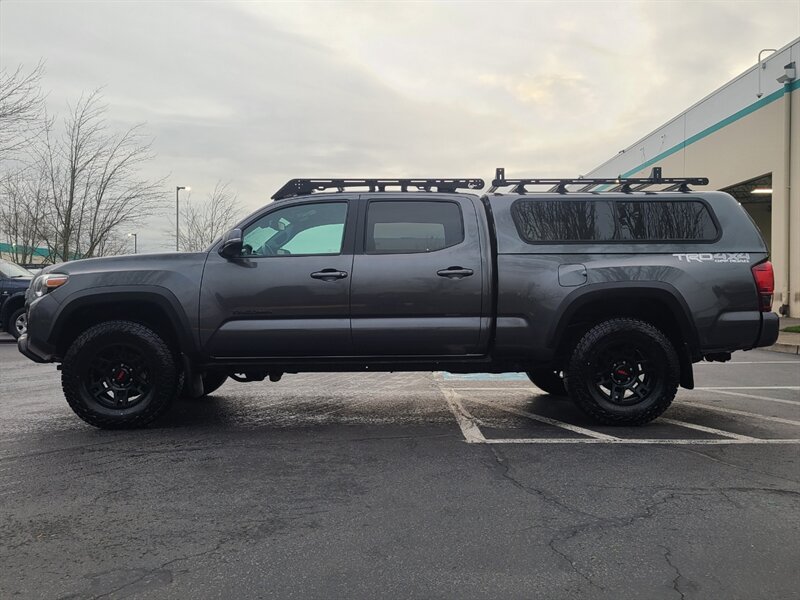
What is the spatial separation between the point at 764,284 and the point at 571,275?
5.29ft

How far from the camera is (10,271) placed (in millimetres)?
14352

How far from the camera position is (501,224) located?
5.41 m

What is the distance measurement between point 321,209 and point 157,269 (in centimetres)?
149

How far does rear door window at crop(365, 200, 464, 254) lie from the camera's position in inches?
211

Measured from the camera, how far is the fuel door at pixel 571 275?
205 inches

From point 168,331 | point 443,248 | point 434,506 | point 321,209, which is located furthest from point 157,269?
point 434,506

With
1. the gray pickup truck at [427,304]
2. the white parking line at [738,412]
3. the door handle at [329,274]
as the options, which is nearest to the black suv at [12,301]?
the gray pickup truck at [427,304]

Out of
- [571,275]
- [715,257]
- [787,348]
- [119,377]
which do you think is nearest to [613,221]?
[571,275]

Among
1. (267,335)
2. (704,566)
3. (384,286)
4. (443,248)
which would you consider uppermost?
(443,248)

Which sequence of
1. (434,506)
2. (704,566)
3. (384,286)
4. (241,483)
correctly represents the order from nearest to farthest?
1. (704,566)
2. (434,506)
3. (241,483)
4. (384,286)

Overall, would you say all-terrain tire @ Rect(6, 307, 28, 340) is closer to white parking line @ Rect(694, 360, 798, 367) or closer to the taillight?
white parking line @ Rect(694, 360, 798, 367)

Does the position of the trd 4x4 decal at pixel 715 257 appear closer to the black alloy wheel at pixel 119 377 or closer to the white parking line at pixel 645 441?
the white parking line at pixel 645 441

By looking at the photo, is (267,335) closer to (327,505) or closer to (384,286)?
(384,286)

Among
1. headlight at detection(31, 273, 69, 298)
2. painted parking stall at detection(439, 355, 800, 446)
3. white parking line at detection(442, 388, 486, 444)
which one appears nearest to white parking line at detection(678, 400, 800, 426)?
painted parking stall at detection(439, 355, 800, 446)
